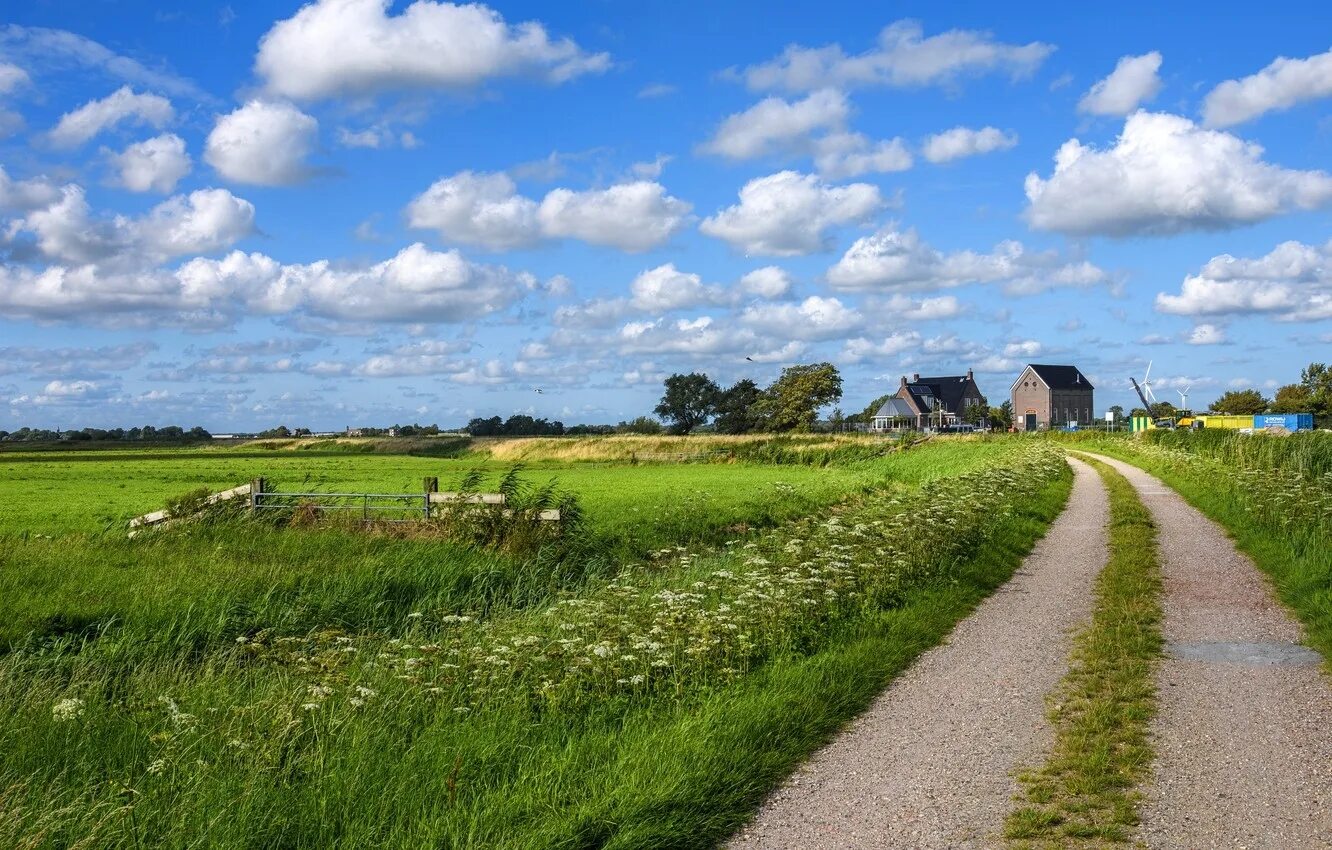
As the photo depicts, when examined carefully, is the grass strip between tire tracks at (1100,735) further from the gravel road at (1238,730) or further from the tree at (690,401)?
the tree at (690,401)

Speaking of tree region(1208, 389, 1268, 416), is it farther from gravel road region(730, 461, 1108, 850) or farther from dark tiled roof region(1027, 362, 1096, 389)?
gravel road region(730, 461, 1108, 850)

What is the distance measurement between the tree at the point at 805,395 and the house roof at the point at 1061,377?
4674 centimetres

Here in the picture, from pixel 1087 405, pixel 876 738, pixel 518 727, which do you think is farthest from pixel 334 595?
pixel 1087 405

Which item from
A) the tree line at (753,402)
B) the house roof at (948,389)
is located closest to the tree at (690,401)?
the tree line at (753,402)

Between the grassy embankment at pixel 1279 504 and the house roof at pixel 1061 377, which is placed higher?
the house roof at pixel 1061 377

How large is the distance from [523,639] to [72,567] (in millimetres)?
11371

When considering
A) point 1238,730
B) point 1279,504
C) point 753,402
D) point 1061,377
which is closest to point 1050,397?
point 1061,377

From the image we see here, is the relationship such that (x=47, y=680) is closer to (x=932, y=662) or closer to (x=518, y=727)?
(x=518, y=727)

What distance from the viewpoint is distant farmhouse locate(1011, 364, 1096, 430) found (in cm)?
14300

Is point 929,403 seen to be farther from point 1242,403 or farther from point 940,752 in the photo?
point 940,752

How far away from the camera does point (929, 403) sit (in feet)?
498

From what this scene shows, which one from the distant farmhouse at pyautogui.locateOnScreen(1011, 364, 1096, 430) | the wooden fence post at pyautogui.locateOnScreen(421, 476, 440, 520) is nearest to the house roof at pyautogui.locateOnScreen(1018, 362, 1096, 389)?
the distant farmhouse at pyautogui.locateOnScreen(1011, 364, 1096, 430)

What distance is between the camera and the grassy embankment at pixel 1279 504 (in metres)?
13.1

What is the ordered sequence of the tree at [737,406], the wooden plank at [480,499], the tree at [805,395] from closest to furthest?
the wooden plank at [480,499] → the tree at [805,395] → the tree at [737,406]
